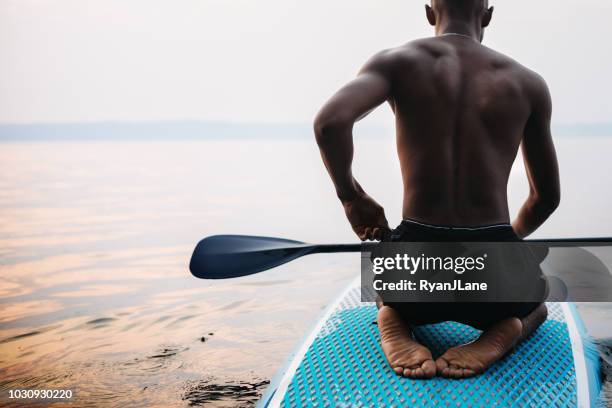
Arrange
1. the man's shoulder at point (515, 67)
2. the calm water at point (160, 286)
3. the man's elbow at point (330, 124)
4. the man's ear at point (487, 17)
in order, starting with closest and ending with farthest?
the man's elbow at point (330, 124) → the man's shoulder at point (515, 67) → the man's ear at point (487, 17) → the calm water at point (160, 286)

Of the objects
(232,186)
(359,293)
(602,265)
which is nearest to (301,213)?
(232,186)

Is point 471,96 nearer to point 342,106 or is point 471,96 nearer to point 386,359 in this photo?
point 342,106

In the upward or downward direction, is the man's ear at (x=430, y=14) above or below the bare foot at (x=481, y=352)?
above

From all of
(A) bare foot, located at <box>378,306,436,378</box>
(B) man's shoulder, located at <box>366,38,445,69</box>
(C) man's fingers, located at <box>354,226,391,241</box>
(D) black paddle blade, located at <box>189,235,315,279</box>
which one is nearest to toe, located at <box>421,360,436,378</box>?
(A) bare foot, located at <box>378,306,436,378</box>

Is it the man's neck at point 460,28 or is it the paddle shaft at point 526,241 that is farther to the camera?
the paddle shaft at point 526,241

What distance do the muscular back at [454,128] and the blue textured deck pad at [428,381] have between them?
0.50 m

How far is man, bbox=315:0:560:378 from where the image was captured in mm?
1958

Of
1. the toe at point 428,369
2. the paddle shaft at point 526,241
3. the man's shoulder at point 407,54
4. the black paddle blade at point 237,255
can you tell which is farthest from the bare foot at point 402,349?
the man's shoulder at point 407,54

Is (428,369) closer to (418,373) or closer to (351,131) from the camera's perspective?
(418,373)

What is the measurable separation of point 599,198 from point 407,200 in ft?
23.8

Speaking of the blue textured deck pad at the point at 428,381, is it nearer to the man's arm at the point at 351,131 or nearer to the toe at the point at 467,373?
the toe at the point at 467,373

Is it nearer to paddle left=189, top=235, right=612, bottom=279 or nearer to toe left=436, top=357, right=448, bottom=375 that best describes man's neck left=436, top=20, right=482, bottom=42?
paddle left=189, top=235, right=612, bottom=279

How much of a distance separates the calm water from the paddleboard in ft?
2.10

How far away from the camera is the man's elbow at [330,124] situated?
1.84m
